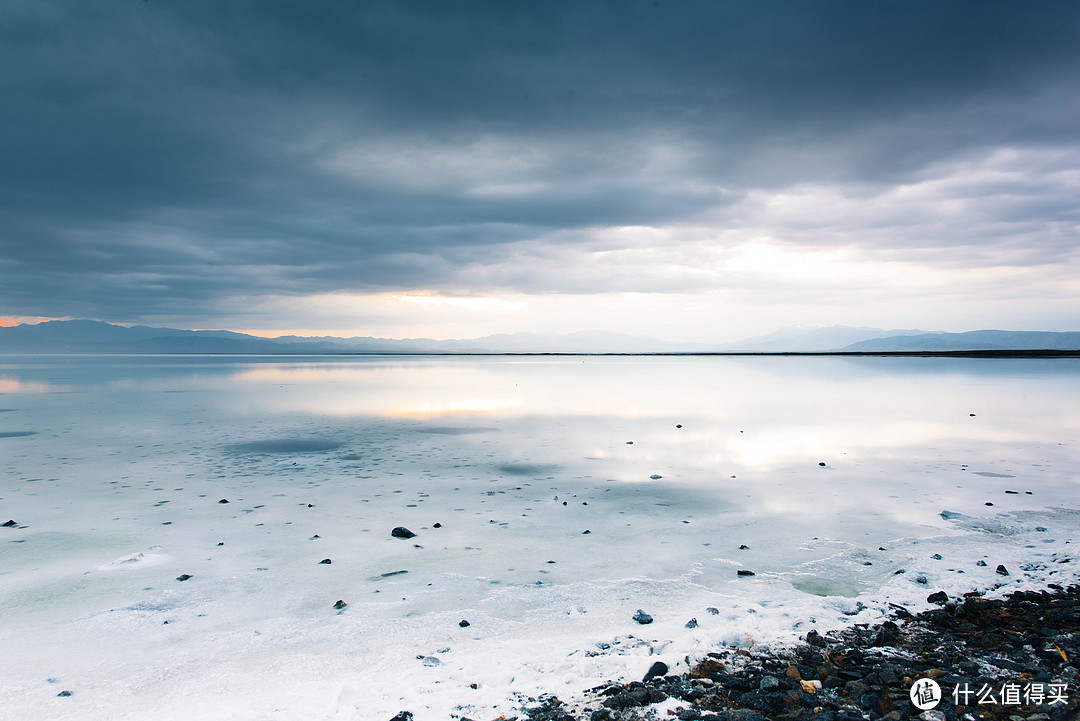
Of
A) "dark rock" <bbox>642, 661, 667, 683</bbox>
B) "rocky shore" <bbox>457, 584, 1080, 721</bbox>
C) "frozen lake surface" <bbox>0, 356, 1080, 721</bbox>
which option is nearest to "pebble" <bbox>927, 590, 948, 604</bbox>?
"frozen lake surface" <bbox>0, 356, 1080, 721</bbox>

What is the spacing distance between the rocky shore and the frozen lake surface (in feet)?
0.86

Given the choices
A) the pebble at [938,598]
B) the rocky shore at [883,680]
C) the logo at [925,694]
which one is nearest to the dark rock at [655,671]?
the rocky shore at [883,680]

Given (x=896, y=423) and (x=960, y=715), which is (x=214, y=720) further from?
(x=896, y=423)

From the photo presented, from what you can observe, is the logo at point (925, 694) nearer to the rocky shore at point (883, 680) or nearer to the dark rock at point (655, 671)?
the rocky shore at point (883, 680)

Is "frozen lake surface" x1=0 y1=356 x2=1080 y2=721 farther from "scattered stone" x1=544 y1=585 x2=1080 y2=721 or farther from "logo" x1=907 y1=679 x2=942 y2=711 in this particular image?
"logo" x1=907 y1=679 x2=942 y2=711

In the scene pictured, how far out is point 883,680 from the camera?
166 inches

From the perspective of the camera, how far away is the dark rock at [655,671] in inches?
171

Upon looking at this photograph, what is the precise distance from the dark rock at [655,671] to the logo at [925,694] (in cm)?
166

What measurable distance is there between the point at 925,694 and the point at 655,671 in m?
1.84

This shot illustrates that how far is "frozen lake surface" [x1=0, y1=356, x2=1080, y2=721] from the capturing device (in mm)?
4504

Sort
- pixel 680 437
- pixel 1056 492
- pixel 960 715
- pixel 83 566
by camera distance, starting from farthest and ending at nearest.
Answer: pixel 680 437 < pixel 1056 492 < pixel 83 566 < pixel 960 715

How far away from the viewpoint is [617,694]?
13.6 feet

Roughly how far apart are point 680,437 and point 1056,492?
25.8 feet

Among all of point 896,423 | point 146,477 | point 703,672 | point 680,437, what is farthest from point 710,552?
point 896,423
